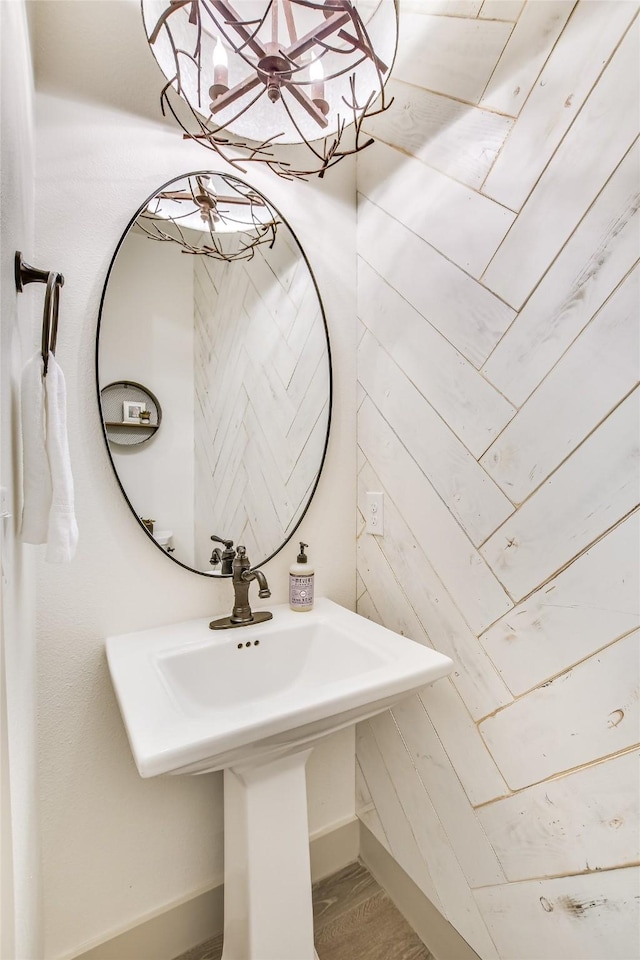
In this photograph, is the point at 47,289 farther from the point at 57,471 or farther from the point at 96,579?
the point at 96,579

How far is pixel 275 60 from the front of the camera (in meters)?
0.92

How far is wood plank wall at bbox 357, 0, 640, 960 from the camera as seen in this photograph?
2.61 feet

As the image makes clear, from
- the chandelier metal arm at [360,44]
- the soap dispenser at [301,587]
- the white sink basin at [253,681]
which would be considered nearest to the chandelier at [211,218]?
the chandelier metal arm at [360,44]

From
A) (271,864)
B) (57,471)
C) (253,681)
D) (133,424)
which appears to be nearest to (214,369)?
(133,424)

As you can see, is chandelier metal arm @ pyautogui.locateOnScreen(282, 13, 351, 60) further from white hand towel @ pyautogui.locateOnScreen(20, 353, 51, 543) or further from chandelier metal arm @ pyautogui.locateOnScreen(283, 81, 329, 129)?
white hand towel @ pyautogui.locateOnScreen(20, 353, 51, 543)

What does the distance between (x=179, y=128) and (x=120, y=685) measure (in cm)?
136

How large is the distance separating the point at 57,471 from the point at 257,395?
2.10ft

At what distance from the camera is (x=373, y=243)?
4.59 feet

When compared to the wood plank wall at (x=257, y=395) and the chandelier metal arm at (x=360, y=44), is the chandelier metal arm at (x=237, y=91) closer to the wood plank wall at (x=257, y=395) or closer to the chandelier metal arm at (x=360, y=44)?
the chandelier metal arm at (x=360, y=44)

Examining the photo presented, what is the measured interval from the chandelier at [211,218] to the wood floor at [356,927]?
1.87 meters

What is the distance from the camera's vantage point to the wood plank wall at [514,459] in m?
0.80

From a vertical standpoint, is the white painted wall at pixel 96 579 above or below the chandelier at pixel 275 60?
below

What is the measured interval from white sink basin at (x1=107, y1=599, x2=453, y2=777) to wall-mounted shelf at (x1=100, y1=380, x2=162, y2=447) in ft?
1.61

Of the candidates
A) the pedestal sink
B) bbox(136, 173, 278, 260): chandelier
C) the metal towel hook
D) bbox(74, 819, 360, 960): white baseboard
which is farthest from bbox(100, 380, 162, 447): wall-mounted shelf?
bbox(74, 819, 360, 960): white baseboard
